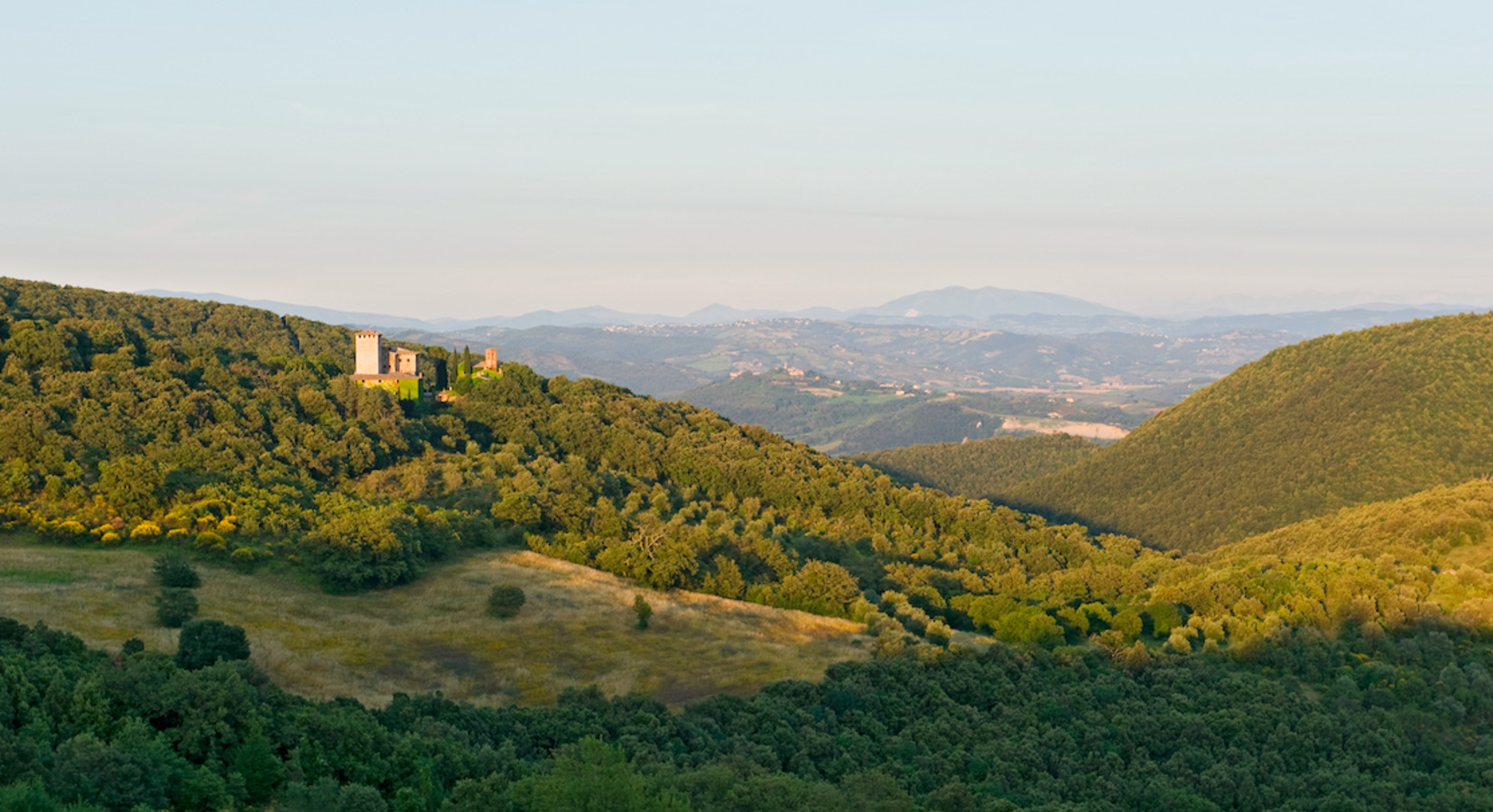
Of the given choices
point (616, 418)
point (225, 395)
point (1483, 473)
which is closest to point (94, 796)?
point (225, 395)

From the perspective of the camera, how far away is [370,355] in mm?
93062

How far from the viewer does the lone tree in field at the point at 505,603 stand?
1834 inches

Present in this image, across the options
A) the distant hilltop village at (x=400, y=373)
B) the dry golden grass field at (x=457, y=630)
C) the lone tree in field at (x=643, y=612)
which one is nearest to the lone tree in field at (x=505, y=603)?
the dry golden grass field at (x=457, y=630)

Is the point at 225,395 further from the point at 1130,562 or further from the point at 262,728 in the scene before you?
the point at 1130,562

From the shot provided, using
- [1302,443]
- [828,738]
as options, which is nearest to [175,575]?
[828,738]

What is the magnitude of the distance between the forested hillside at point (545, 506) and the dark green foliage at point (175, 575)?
4.32m

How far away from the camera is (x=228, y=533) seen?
49375mm

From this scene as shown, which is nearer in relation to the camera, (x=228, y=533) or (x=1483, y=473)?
(x=228, y=533)

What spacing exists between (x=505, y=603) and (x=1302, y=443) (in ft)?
414

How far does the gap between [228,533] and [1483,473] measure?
128497 millimetres

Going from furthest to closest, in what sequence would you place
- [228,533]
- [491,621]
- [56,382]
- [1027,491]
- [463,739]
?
[1027,491] → [56,382] → [228,533] → [491,621] → [463,739]

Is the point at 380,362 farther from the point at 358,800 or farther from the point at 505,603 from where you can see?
the point at 358,800

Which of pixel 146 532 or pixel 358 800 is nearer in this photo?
pixel 358 800

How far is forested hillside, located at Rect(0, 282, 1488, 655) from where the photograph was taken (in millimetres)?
50531
